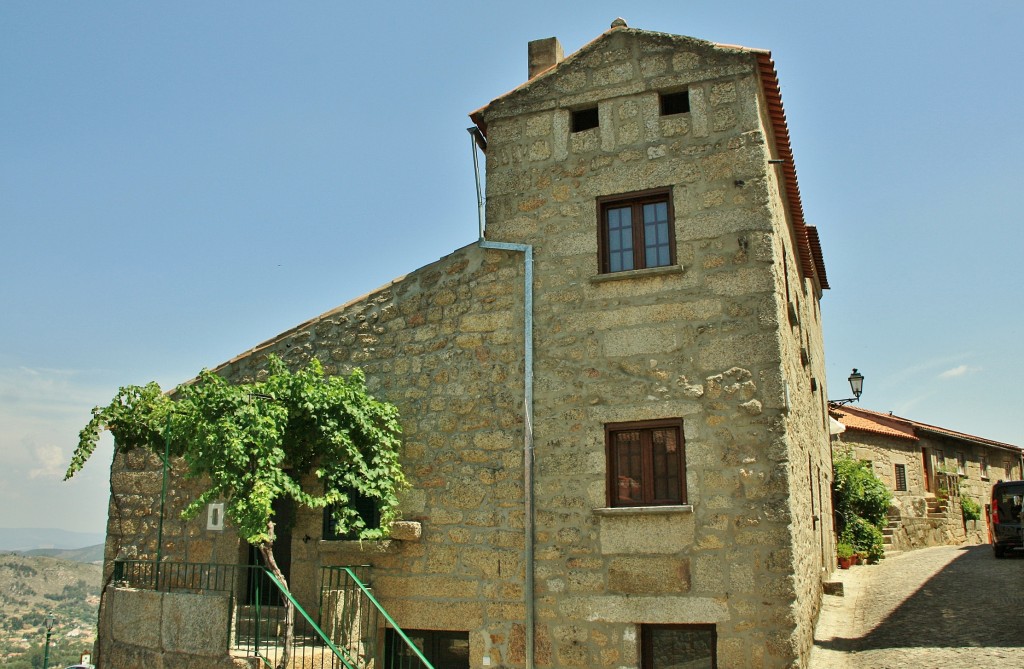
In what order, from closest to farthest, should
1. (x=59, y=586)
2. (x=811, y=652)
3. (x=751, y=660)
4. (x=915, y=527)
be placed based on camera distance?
(x=751, y=660) < (x=811, y=652) < (x=915, y=527) < (x=59, y=586)

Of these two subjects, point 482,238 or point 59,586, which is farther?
point 59,586

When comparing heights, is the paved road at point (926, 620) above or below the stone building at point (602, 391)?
below

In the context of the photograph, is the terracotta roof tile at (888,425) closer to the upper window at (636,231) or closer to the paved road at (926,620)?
the paved road at (926,620)

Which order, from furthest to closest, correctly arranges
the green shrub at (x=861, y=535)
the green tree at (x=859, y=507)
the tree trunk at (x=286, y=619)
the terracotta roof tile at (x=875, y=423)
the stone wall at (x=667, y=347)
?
1. the terracotta roof tile at (x=875, y=423)
2. the green tree at (x=859, y=507)
3. the green shrub at (x=861, y=535)
4. the tree trunk at (x=286, y=619)
5. the stone wall at (x=667, y=347)

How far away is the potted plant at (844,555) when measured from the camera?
51.5ft

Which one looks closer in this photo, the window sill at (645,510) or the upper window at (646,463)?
the window sill at (645,510)

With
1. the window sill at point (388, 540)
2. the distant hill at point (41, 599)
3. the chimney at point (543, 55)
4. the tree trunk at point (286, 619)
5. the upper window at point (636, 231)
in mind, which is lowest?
the distant hill at point (41, 599)

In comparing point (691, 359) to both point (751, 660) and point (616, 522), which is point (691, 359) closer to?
point (616, 522)

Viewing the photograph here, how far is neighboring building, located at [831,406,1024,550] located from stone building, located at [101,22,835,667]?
45.0ft

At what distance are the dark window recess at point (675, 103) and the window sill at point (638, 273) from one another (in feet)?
5.76

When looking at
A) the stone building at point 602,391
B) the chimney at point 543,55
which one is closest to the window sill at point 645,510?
the stone building at point 602,391

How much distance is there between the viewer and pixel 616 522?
7.95 m

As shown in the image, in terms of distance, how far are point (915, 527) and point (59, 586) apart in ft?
241

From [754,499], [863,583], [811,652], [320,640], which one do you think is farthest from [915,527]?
[320,640]
